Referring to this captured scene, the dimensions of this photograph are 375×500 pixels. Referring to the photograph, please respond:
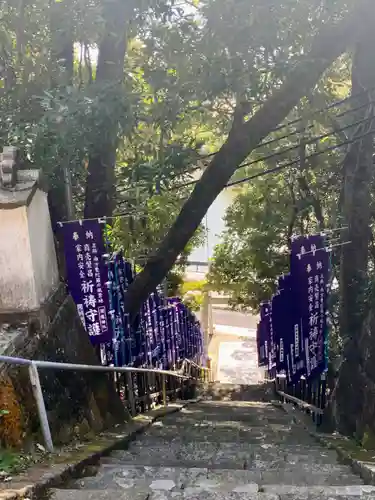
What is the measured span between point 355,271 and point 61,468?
519 centimetres

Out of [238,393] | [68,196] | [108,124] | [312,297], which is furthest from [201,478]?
[238,393]

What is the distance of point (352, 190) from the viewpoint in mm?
8141

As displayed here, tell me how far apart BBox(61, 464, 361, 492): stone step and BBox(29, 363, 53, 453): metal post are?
15.4 inches

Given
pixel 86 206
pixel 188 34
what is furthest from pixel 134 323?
pixel 188 34

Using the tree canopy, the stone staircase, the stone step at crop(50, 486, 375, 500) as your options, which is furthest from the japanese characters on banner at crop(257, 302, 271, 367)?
the stone step at crop(50, 486, 375, 500)

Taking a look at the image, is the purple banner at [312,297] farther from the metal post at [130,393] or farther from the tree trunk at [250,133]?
the metal post at [130,393]

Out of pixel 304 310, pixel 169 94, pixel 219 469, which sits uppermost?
pixel 169 94

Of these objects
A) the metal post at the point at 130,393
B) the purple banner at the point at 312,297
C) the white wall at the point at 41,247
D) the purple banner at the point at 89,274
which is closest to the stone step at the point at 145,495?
the white wall at the point at 41,247

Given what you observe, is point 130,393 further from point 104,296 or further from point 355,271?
point 355,271

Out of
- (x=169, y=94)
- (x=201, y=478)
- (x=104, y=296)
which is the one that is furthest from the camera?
(x=104, y=296)

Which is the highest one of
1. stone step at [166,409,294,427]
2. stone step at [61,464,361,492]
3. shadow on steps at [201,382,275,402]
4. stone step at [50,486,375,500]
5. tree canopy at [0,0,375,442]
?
tree canopy at [0,0,375,442]

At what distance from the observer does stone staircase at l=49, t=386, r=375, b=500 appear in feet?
12.6

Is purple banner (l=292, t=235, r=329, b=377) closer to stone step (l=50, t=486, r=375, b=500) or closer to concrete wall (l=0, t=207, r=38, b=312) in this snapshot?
concrete wall (l=0, t=207, r=38, b=312)

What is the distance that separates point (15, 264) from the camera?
5.39 m
